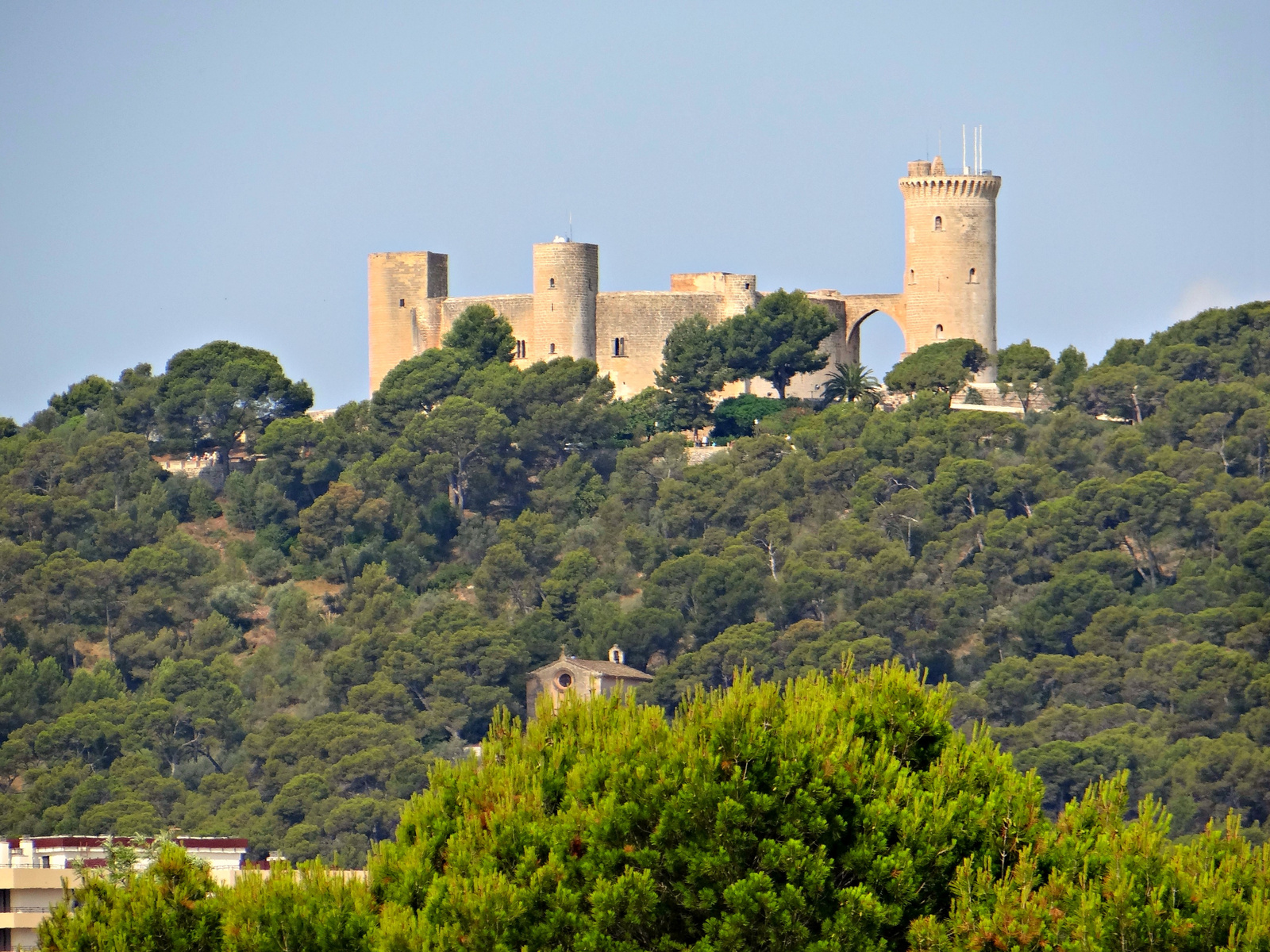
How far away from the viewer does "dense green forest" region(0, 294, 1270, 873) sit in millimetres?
A: 41344

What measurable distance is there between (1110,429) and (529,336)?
10155 millimetres

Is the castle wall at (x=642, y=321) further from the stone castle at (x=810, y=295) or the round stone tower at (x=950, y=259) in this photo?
the round stone tower at (x=950, y=259)

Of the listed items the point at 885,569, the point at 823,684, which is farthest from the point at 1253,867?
the point at 885,569

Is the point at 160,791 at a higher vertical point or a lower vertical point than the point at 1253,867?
lower

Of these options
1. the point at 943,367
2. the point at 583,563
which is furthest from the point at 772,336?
the point at 583,563

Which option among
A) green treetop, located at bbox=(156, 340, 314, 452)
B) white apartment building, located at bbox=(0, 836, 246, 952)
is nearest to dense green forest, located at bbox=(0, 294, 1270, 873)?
green treetop, located at bbox=(156, 340, 314, 452)

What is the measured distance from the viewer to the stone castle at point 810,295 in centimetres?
4888

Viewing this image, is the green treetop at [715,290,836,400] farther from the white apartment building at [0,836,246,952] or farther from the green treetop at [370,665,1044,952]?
the green treetop at [370,665,1044,952]

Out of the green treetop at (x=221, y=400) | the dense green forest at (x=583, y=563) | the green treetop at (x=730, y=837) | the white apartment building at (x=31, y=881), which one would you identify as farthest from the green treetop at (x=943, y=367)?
the green treetop at (x=730, y=837)

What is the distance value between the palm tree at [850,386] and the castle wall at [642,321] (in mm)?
2369

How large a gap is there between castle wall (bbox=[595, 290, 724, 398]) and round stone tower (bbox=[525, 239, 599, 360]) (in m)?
0.25

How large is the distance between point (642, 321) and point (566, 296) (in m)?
1.38

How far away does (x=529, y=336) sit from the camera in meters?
50.4

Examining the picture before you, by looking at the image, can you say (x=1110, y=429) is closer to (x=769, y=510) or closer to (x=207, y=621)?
(x=769, y=510)
